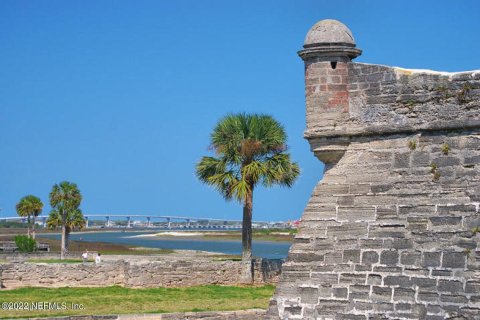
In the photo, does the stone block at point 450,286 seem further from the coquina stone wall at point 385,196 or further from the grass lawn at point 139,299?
the grass lawn at point 139,299

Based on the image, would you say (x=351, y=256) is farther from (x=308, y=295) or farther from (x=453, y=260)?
(x=453, y=260)

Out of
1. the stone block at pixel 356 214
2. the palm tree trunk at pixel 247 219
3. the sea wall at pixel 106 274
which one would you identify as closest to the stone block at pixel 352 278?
the stone block at pixel 356 214

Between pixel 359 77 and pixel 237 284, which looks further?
pixel 237 284

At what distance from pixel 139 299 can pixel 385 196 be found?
11.8 metres

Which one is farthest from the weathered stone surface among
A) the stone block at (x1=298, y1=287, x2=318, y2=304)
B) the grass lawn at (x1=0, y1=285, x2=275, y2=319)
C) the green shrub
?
the green shrub

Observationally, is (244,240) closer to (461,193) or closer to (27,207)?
(461,193)

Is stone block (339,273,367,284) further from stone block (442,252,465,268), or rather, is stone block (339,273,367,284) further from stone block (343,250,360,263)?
stone block (442,252,465,268)

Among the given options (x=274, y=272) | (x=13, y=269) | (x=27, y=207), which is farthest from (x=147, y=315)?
(x=27, y=207)

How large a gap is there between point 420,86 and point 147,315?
25.2 ft

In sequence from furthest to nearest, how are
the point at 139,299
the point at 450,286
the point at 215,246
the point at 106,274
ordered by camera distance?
the point at 215,246, the point at 106,274, the point at 139,299, the point at 450,286

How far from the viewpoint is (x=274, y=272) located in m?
28.2

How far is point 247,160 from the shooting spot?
28.4 m

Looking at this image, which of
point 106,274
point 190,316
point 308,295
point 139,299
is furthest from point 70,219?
point 308,295

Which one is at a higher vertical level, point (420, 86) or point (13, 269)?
point (420, 86)
